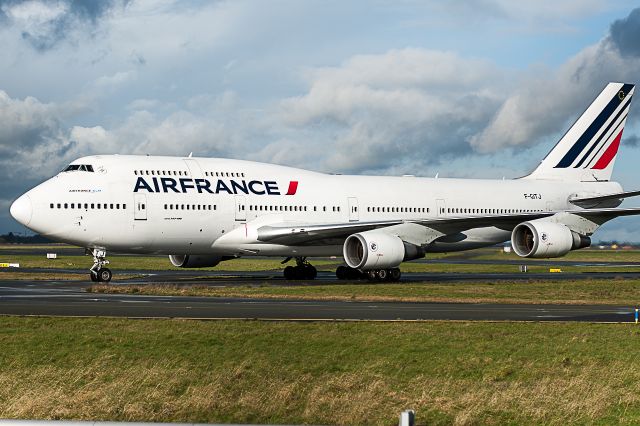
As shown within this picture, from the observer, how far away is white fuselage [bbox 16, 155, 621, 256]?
3889 centimetres

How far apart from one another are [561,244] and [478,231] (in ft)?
21.2

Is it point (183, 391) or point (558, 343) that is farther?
point (558, 343)

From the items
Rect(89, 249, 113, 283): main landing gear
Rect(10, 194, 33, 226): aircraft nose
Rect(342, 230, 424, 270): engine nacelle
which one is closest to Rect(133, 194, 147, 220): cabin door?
Rect(89, 249, 113, 283): main landing gear

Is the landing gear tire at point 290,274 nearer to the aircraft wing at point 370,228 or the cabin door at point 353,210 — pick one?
the aircraft wing at point 370,228

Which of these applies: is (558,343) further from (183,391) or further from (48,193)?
(48,193)

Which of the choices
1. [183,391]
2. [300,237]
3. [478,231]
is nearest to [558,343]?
[183,391]

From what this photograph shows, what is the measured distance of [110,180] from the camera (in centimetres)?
3938

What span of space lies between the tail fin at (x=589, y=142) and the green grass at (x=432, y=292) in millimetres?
14525

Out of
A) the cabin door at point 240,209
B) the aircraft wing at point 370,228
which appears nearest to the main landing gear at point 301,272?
the aircraft wing at point 370,228

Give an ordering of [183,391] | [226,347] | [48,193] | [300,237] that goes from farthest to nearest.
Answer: [300,237], [48,193], [226,347], [183,391]

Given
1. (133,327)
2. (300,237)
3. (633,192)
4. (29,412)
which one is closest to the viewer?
(29,412)

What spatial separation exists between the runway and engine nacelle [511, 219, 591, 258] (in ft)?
39.0

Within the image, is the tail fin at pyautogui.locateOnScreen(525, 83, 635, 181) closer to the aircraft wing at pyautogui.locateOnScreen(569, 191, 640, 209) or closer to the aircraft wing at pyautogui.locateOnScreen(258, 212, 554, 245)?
the aircraft wing at pyautogui.locateOnScreen(569, 191, 640, 209)

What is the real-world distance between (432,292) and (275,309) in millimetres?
10325
